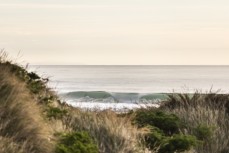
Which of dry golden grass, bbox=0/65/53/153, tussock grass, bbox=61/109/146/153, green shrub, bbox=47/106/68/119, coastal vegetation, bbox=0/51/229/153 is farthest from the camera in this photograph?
green shrub, bbox=47/106/68/119

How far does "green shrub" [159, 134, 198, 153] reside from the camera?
1293cm

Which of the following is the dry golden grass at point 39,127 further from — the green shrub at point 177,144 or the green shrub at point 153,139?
the green shrub at point 177,144

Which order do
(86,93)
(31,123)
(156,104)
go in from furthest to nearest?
(86,93) < (156,104) < (31,123)

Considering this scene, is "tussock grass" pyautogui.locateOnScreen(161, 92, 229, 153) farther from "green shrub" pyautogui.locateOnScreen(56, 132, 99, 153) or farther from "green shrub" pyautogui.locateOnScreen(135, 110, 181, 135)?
"green shrub" pyautogui.locateOnScreen(56, 132, 99, 153)

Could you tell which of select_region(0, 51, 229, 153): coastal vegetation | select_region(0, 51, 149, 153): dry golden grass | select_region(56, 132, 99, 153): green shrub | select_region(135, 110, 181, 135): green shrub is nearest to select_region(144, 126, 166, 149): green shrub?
select_region(0, 51, 229, 153): coastal vegetation

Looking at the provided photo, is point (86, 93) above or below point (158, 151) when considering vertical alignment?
above

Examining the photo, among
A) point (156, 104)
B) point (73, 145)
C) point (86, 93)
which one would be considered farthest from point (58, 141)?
point (86, 93)

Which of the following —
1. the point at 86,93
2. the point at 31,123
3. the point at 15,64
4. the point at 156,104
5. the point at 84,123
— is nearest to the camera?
the point at 31,123

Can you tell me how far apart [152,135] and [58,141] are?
2.92 metres

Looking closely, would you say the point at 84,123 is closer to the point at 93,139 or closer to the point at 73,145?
the point at 93,139

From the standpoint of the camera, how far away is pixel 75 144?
1036 centimetres

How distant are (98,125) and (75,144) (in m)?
2.04

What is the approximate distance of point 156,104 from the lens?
754 inches

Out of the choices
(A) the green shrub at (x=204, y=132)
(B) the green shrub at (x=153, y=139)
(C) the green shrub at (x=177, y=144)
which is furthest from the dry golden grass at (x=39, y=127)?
(A) the green shrub at (x=204, y=132)
